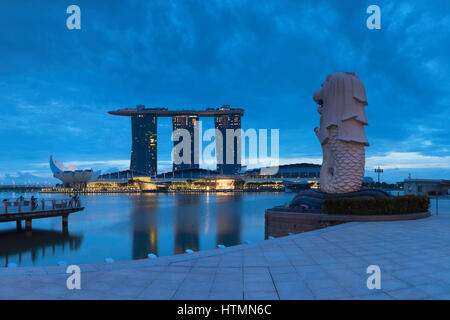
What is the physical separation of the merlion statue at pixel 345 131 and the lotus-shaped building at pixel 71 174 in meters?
113

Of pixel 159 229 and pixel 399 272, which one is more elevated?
pixel 399 272

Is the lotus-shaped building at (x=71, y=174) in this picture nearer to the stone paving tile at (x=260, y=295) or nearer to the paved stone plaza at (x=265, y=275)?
the paved stone plaza at (x=265, y=275)

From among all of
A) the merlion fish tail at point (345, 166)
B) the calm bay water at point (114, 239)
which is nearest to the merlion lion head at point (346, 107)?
the merlion fish tail at point (345, 166)

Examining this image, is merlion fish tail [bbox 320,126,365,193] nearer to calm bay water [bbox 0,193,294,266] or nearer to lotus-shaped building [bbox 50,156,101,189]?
calm bay water [bbox 0,193,294,266]

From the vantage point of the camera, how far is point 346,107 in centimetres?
1748

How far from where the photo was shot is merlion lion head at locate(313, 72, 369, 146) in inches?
686

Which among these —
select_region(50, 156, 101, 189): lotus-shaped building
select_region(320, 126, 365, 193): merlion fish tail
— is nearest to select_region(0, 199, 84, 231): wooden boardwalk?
select_region(320, 126, 365, 193): merlion fish tail

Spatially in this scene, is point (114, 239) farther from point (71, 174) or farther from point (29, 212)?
point (71, 174)

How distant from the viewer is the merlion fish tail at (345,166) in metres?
17.2

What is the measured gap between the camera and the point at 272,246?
8.16 m

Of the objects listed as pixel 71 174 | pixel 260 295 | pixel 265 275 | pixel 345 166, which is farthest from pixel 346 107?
pixel 71 174
